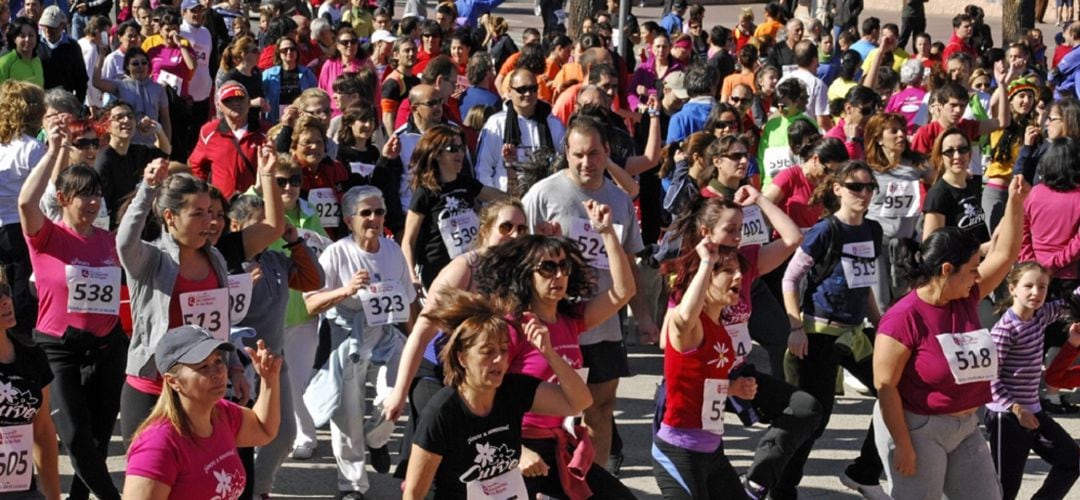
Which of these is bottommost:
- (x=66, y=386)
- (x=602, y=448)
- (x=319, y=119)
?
(x=602, y=448)

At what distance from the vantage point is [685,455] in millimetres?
6410

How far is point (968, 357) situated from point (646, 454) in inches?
96.6

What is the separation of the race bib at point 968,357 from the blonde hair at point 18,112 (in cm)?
496

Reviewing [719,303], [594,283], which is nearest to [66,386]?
[594,283]

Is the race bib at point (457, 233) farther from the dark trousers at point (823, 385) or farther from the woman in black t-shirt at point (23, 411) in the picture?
the woman in black t-shirt at point (23, 411)

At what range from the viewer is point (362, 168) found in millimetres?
9766

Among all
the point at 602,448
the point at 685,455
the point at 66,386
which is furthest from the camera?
the point at 602,448

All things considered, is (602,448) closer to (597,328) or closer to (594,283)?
(597,328)

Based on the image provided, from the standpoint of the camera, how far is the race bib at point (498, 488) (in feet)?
18.6

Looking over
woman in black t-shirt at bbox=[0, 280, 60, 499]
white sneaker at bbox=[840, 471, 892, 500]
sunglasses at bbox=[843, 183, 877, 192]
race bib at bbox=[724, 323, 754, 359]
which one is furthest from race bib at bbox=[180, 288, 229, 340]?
sunglasses at bbox=[843, 183, 877, 192]

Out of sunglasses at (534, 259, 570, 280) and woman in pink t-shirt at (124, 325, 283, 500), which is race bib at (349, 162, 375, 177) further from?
woman in pink t-shirt at (124, 325, 283, 500)

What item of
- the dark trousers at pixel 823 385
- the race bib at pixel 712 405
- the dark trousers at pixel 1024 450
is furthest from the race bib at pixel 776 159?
the race bib at pixel 712 405

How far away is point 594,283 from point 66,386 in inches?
88.0

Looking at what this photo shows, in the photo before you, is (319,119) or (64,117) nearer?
(64,117)
